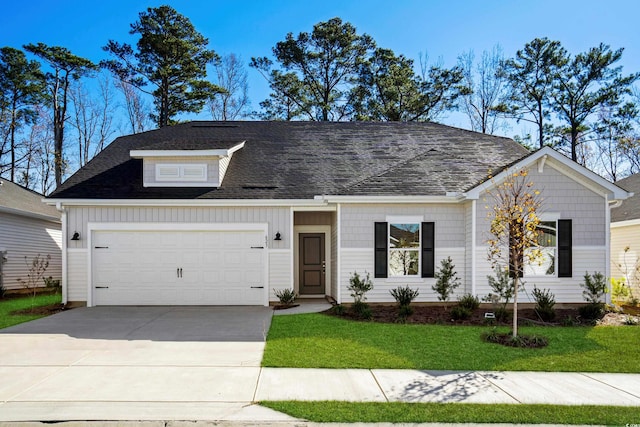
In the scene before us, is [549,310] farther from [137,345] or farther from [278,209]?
[137,345]

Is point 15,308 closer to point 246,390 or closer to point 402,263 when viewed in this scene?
point 246,390

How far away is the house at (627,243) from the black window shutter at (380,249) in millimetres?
7063

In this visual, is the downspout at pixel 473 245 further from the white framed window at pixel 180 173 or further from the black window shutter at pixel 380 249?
the white framed window at pixel 180 173

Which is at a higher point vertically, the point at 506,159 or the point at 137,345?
the point at 506,159

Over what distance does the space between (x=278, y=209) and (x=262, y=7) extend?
23.7 ft

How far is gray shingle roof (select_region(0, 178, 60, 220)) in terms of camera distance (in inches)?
661

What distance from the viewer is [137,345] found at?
817cm

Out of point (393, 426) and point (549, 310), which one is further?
point (549, 310)

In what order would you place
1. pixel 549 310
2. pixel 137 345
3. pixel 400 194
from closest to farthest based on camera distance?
1. pixel 137 345
2. pixel 549 310
3. pixel 400 194

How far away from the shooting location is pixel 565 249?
1173 centimetres

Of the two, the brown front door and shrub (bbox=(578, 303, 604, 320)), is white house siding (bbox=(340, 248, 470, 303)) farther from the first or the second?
the brown front door

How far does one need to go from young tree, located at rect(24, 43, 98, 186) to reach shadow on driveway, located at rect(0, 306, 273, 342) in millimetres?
20725

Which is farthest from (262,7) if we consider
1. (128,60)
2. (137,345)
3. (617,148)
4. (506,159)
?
(617,148)

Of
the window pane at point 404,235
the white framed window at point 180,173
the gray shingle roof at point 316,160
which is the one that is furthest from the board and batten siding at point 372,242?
the white framed window at point 180,173
